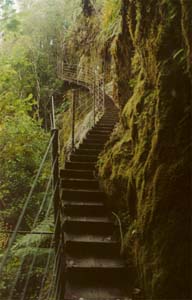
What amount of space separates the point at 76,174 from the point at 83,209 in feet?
3.77

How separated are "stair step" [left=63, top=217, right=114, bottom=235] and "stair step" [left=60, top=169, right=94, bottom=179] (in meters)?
1.41

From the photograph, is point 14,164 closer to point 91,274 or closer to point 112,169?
point 112,169

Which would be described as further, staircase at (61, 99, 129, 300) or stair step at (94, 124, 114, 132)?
stair step at (94, 124, 114, 132)

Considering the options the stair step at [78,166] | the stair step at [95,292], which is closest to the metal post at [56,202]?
the stair step at [95,292]

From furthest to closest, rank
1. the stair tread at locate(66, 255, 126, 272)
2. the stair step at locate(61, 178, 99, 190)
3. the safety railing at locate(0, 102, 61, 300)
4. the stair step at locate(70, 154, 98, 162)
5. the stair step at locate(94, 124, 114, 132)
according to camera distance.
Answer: the stair step at locate(94, 124, 114, 132), the stair step at locate(70, 154, 98, 162), the stair step at locate(61, 178, 99, 190), the stair tread at locate(66, 255, 126, 272), the safety railing at locate(0, 102, 61, 300)

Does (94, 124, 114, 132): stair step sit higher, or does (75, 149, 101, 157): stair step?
(94, 124, 114, 132): stair step

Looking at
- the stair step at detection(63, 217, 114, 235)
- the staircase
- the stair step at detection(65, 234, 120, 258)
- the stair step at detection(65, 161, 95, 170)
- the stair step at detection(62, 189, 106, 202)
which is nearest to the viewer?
the staircase

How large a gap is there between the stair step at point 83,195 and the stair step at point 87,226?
0.64 metres

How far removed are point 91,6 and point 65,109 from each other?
5.29 meters

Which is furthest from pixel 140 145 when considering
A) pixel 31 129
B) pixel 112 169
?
pixel 31 129

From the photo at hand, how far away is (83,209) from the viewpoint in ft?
17.5

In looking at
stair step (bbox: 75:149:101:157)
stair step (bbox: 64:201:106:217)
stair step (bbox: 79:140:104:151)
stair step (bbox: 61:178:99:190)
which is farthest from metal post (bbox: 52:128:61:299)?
stair step (bbox: 79:140:104:151)

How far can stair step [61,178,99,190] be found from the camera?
5.99 metres

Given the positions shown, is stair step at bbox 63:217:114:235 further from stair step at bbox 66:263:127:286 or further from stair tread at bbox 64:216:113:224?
stair step at bbox 66:263:127:286
